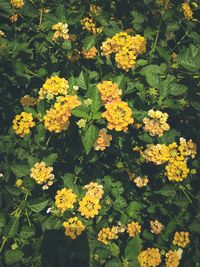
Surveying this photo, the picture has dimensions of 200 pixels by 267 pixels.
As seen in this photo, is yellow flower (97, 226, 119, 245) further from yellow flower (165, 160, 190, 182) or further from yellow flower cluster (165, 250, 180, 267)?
yellow flower (165, 160, 190, 182)

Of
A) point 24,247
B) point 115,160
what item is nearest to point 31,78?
point 115,160

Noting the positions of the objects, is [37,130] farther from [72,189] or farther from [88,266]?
[88,266]

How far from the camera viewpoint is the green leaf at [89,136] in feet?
5.25

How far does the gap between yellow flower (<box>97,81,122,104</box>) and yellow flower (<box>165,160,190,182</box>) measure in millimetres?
526

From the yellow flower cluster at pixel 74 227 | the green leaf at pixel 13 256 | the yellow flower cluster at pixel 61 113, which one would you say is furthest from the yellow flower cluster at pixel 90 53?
the green leaf at pixel 13 256

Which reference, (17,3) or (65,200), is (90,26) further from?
(65,200)

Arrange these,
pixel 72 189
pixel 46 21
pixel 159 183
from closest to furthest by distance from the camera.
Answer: pixel 72 189 < pixel 46 21 < pixel 159 183

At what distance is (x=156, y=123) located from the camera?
1855 millimetres

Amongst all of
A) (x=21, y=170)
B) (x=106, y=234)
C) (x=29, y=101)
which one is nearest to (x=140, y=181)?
(x=106, y=234)

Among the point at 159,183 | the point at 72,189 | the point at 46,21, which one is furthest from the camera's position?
the point at 159,183

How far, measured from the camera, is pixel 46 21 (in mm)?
2117

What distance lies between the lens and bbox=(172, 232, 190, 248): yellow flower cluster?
210 centimetres

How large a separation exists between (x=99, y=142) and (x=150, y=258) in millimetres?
826

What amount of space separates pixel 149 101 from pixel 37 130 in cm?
69
